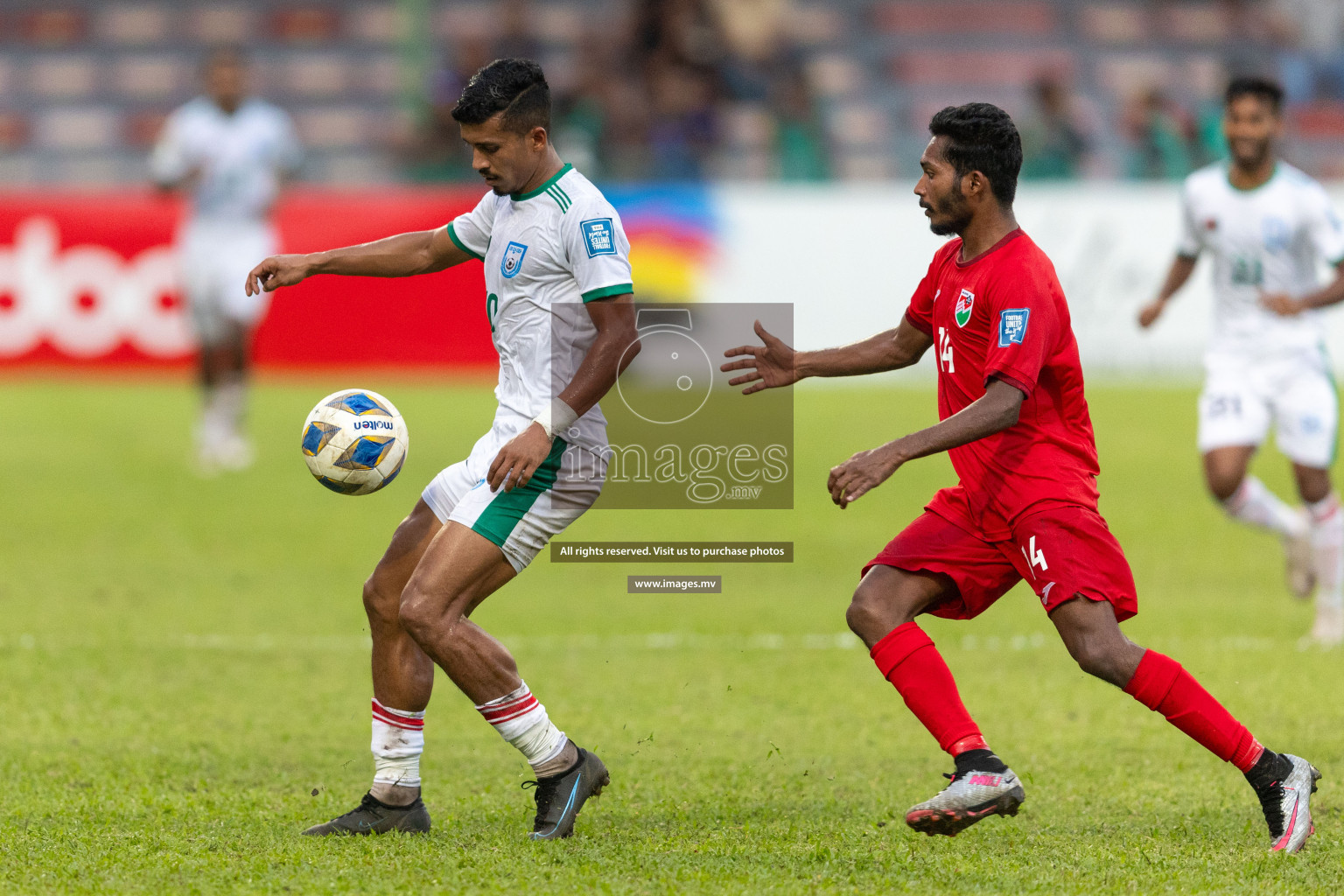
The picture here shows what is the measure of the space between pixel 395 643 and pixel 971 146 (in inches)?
88.0

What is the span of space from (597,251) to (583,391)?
15.9 inches

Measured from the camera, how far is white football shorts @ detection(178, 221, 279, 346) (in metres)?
13.6

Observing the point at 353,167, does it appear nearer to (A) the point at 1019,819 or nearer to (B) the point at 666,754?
(B) the point at 666,754

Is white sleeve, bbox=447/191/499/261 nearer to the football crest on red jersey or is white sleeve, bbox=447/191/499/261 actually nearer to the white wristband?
the white wristband

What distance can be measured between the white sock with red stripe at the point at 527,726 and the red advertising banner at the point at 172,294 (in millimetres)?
11956

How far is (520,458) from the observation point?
15.9 feet

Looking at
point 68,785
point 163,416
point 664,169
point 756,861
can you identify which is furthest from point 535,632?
point 664,169

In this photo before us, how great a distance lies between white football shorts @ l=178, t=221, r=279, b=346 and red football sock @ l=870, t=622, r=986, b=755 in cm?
963

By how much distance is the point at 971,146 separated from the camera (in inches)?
188

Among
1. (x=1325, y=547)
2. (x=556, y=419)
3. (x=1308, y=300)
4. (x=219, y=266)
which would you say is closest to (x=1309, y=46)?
(x=219, y=266)

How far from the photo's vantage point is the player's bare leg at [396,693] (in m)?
5.07

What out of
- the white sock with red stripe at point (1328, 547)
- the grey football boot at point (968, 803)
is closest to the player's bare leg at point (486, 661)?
the grey football boot at point (968, 803)

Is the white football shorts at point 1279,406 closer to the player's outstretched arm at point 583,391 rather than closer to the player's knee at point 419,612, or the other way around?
the player's outstretched arm at point 583,391

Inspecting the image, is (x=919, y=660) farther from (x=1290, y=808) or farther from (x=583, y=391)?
(x=583, y=391)
